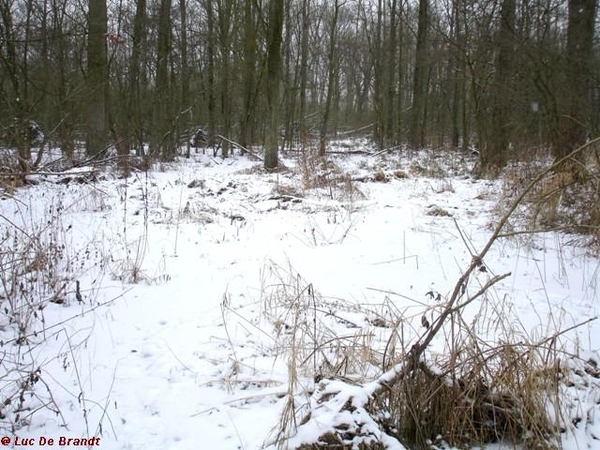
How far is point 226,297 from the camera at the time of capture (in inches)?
128

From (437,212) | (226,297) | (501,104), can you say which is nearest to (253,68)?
(501,104)

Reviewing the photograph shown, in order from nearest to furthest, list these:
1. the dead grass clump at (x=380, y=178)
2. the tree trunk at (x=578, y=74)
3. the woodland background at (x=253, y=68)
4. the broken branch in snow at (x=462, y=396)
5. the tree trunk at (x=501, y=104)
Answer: the broken branch in snow at (x=462, y=396) < the tree trunk at (x=578, y=74) < the woodland background at (x=253, y=68) < the tree trunk at (x=501, y=104) < the dead grass clump at (x=380, y=178)

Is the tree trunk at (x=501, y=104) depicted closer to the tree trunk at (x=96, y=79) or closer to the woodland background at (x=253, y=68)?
the woodland background at (x=253, y=68)

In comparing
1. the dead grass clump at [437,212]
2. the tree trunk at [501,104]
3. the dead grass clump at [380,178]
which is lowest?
the dead grass clump at [437,212]

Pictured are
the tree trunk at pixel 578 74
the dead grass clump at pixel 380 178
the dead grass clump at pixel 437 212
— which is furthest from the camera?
the dead grass clump at pixel 380 178

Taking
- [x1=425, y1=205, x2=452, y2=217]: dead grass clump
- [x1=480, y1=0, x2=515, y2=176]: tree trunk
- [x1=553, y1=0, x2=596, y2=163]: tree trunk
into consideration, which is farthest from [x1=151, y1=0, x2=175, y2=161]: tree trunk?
[x1=553, y1=0, x2=596, y2=163]: tree trunk

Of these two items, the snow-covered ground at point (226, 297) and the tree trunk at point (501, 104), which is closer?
the snow-covered ground at point (226, 297)

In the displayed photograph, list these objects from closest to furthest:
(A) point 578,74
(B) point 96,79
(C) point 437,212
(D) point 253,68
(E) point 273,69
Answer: (C) point 437,212 → (A) point 578,74 → (B) point 96,79 → (E) point 273,69 → (D) point 253,68

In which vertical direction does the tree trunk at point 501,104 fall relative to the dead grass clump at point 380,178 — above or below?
above

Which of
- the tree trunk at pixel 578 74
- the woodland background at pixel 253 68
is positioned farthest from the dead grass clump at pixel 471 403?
the tree trunk at pixel 578 74

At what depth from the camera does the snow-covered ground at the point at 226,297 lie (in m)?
1.93

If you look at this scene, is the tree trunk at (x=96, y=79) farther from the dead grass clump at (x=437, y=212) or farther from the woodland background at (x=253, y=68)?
the dead grass clump at (x=437, y=212)

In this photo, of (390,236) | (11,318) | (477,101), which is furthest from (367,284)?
(477,101)

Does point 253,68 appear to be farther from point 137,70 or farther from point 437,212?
point 437,212
